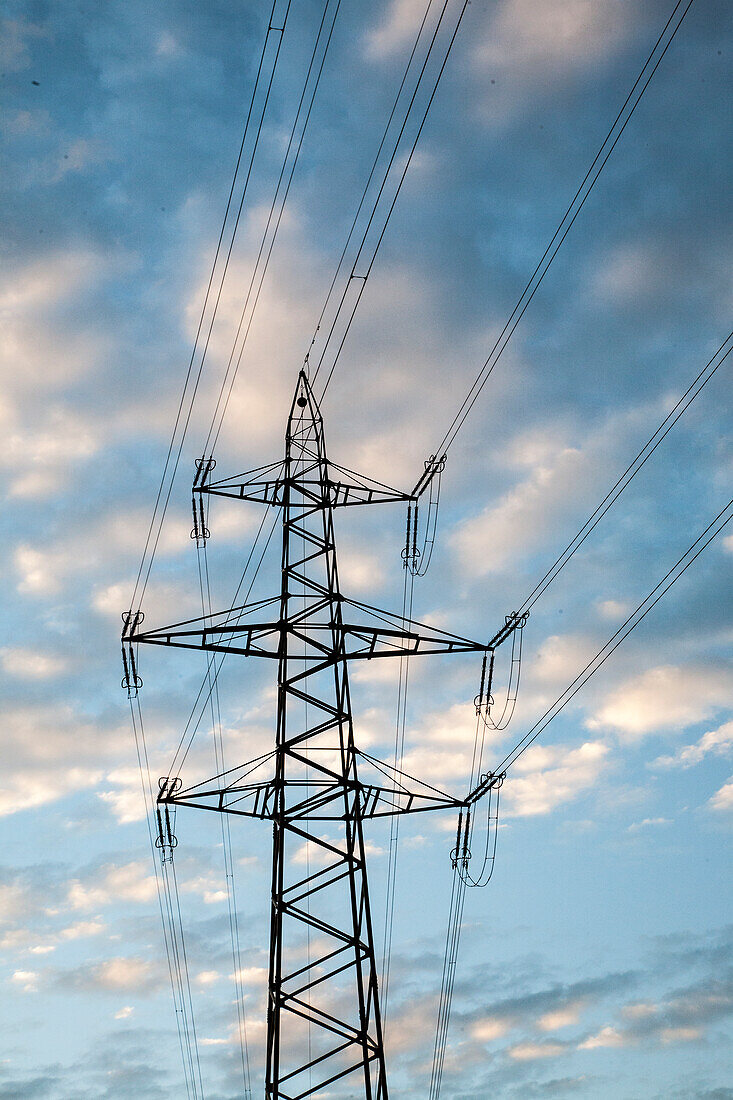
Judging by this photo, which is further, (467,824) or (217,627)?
(467,824)

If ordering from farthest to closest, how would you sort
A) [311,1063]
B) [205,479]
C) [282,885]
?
1. [205,479]
2. [282,885]
3. [311,1063]

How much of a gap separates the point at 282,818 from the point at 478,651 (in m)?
5.15

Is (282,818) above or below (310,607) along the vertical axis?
below

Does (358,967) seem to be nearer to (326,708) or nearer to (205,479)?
(326,708)

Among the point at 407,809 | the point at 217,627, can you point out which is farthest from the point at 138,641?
the point at 407,809

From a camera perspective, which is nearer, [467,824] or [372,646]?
[372,646]

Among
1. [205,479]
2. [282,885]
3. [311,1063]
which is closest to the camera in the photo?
[311,1063]

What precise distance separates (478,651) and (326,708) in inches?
130

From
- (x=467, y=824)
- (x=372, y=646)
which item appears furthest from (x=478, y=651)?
(x=467, y=824)

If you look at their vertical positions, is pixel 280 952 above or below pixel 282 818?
below

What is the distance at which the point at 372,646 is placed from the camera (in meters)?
25.7

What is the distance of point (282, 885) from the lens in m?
25.0

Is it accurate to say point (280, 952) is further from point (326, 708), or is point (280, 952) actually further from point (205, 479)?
point (205, 479)

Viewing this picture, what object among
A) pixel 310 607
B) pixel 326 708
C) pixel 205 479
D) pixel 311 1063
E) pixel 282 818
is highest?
pixel 205 479
